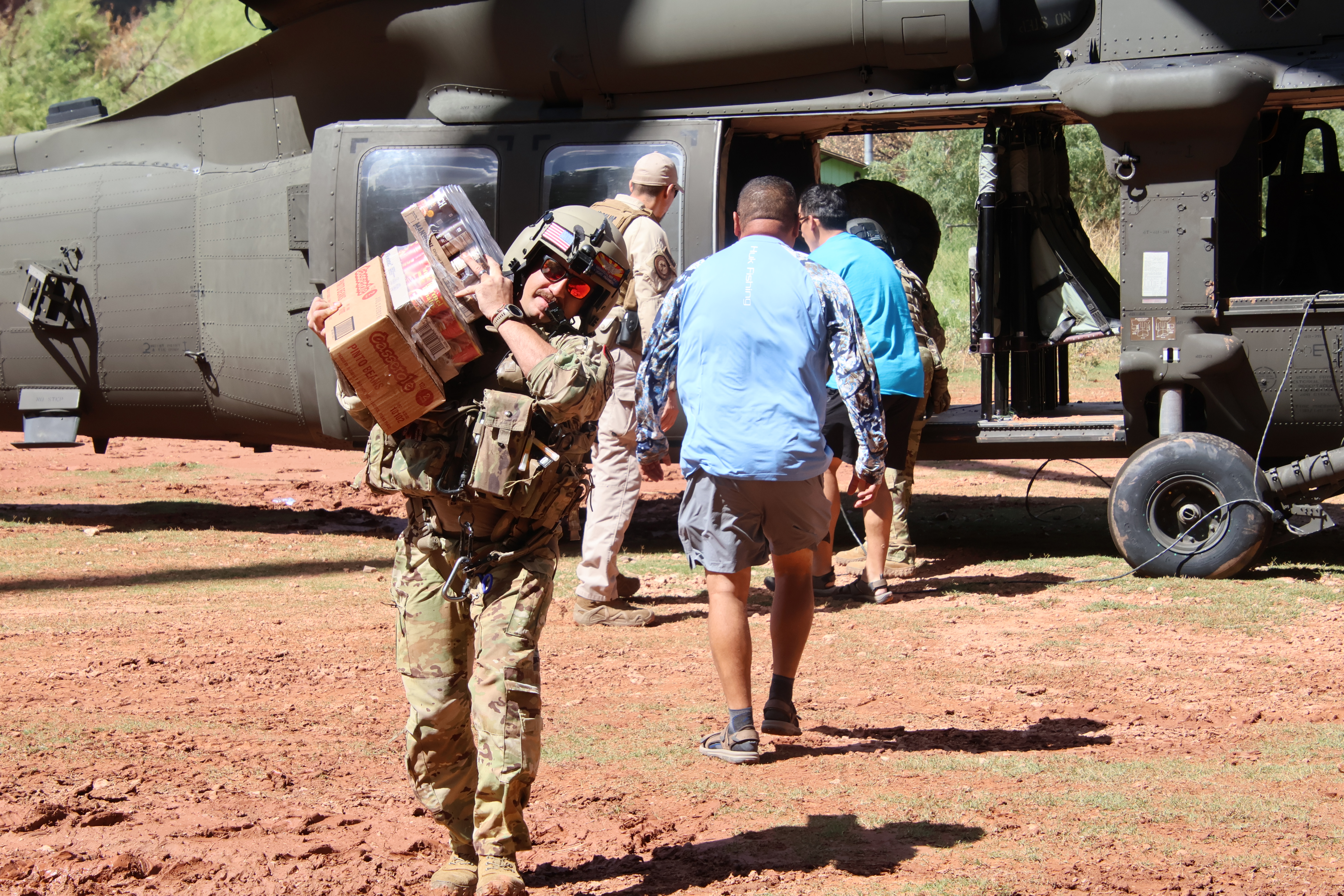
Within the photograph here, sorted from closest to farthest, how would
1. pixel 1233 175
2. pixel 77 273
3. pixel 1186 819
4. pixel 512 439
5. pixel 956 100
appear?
1. pixel 512 439
2. pixel 1186 819
3. pixel 956 100
4. pixel 1233 175
5. pixel 77 273

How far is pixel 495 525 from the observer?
326 cm

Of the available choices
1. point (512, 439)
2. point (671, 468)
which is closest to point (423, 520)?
point (512, 439)

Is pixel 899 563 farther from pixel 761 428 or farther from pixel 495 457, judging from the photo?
pixel 495 457

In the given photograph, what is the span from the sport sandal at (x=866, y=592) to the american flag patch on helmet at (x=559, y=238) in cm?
377

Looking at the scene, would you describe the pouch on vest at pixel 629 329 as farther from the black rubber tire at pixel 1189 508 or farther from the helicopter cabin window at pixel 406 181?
the black rubber tire at pixel 1189 508

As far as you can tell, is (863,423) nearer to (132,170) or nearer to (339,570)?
(339,570)

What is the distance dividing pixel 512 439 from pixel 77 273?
6.56m

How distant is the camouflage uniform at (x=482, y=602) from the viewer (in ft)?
10.2

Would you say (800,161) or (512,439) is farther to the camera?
(800,161)

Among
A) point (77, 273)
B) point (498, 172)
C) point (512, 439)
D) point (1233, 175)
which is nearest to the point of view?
point (512, 439)

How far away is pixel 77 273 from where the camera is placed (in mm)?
8586

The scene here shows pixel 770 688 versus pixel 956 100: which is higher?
pixel 956 100

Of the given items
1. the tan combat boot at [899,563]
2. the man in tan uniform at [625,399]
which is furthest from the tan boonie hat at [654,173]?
the tan combat boot at [899,563]

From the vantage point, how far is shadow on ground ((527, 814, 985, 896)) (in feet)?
10.9
